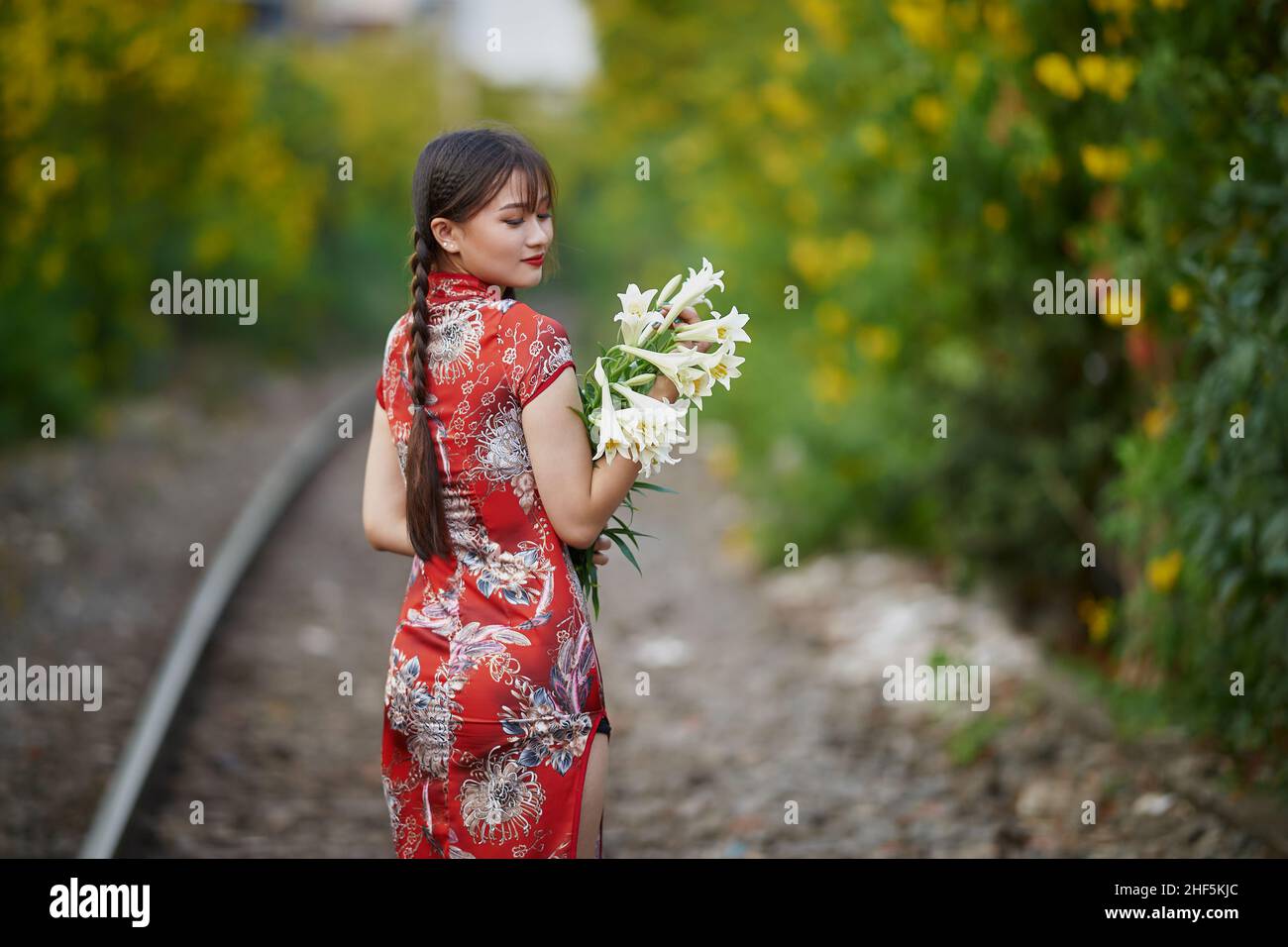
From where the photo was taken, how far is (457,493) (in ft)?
8.15

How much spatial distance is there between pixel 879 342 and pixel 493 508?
5.02 metres

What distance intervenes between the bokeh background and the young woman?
889 millimetres

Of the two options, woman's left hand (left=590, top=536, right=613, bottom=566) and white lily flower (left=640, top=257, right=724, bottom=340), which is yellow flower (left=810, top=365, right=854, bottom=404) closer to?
woman's left hand (left=590, top=536, right=613, bottom=566)

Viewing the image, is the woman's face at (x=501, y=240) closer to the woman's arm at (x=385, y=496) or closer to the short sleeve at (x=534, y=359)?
the short sleeve at (x=534, y=359)

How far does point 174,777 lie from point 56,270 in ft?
23.2

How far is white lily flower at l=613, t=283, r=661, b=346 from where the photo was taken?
2.48 meters

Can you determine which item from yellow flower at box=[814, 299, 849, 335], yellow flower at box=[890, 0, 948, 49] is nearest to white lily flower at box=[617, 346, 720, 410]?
→ yellow flower at box=[890, 0, 948, 49]

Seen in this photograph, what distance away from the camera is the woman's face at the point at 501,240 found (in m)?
2.45

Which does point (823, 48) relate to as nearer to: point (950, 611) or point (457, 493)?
point (950, 611)

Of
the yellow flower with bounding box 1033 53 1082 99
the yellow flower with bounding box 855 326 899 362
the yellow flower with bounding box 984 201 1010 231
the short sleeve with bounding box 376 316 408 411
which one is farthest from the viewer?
the yellow flower with bounding box 855 326 899 362

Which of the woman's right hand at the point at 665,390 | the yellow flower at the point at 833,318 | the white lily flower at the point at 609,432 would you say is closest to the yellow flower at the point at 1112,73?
the yellow flower at the point at 833,318

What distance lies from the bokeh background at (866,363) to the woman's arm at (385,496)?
3.50ft
